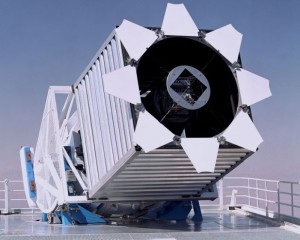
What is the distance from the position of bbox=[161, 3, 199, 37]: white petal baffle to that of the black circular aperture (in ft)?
0.84

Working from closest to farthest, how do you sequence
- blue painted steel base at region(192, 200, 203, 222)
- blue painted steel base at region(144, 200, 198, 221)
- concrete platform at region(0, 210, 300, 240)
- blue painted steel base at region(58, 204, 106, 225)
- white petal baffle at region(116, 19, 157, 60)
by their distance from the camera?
white petal baffle at region(116, 19, 157, 60)
concrete platform at region(0, 210, 300, 240)
blue painted steel base at region(58, 204, 106, 225)
blue painted steel base at region(144, 200, 198, 221)
blue painted steel base at region(192, 200, 203, 222)

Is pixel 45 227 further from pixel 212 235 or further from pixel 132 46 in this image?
pixel 132 46

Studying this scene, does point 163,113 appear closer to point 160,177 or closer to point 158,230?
point 160,177

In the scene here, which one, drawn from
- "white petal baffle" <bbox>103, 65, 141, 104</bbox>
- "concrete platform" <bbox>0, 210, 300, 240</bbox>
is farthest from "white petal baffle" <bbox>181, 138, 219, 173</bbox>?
"concrete platform" <bbox>0, 210, 300, 240</bbox>

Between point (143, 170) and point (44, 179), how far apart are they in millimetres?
4483

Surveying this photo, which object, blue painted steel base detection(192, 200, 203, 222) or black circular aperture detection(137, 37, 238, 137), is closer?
black circular aperture detection(137, 37, 238, 137)

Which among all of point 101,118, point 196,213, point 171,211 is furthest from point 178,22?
point 196,213

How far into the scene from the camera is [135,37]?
9.37 metres

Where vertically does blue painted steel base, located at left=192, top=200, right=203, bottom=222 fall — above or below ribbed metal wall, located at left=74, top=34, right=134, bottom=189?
below

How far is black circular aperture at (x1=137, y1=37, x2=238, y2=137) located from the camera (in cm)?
1017

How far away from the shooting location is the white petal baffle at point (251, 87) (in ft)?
32.4

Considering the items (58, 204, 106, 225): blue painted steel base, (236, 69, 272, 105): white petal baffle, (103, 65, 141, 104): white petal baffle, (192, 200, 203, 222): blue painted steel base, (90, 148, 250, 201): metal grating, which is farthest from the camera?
(192, 200, 203, 222): blue painted steel base

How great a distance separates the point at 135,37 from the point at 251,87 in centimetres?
237

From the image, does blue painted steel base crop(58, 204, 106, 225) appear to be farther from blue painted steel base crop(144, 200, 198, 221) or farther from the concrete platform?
blue painted steel base crop(144, 200, 198, 221)
